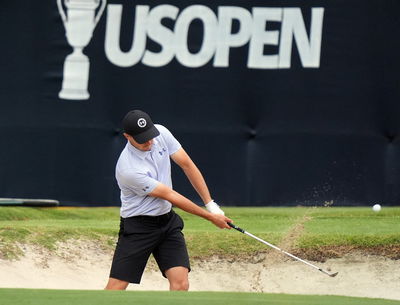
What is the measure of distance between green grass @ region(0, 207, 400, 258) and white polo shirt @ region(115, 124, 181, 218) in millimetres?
2549

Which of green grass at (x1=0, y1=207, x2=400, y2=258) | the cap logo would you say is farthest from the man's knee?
green grass at (x1=0, y1=207, x2=400, y2=258)

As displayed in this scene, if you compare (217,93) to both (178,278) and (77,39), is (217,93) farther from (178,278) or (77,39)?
(178,278)

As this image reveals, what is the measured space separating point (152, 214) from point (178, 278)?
0.50m

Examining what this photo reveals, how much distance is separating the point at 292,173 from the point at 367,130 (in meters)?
1.02

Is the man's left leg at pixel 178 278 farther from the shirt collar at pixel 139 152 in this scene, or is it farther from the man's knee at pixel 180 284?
the shirt collar at pixel 139 152

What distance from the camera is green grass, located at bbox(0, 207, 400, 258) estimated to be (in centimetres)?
1055

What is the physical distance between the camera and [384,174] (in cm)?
1283

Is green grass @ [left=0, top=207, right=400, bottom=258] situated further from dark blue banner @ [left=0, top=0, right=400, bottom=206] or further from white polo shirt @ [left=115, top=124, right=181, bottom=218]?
white polo shirt @ [left=115, top=124, right=181, bottom=218]

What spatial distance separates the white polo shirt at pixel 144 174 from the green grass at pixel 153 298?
965 mm

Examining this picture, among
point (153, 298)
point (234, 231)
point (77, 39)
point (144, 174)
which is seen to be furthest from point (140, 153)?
point (77, 39)

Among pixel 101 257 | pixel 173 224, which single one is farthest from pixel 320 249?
pixel 173 224

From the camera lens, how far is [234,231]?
11.2 m

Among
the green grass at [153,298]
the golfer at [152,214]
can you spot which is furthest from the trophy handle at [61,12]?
the green grass at [153,298]

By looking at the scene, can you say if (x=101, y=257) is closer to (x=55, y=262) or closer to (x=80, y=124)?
(x=55, y=262)
